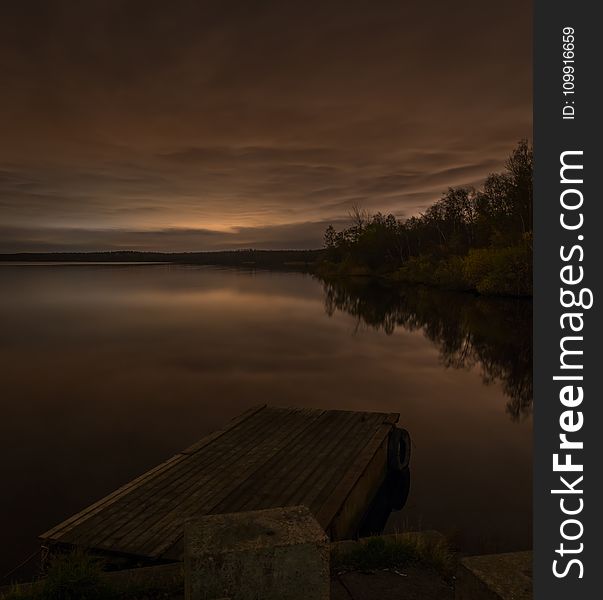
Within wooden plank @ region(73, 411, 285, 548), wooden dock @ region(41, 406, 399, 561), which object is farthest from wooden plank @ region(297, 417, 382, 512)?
wooden plank @ region(73, 411, 285, 548)

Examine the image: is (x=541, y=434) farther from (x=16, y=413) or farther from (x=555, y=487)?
(x=16, y=413)

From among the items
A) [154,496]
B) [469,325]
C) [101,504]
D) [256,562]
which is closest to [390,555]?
[256,562]

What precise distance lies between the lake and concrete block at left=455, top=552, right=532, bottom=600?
5.16 metres

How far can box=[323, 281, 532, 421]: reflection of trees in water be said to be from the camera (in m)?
21.8

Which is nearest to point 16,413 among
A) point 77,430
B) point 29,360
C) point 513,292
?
point 77,430

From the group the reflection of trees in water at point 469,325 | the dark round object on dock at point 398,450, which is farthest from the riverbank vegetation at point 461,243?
the dark round object on dock at point 398,450

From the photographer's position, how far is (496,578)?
3613 mm

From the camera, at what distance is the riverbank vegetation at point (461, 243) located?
159 ft

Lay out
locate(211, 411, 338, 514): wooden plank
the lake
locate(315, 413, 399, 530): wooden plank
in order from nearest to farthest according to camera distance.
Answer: locate(315, 413, 399, 530): wooden plank → locate(211, 411, 338, 514): wooden plank → the lake

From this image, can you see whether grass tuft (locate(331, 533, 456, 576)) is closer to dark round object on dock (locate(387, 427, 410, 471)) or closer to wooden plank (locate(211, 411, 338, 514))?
wooden plank (locate(211, 411, 338, 514))

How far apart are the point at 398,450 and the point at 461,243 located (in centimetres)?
7160

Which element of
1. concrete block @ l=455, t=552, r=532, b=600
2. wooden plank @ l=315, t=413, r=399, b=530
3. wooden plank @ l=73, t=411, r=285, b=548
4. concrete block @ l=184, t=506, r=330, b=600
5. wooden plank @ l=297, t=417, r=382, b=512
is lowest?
wooden plank @ l=297, t=417, r=382, b=512

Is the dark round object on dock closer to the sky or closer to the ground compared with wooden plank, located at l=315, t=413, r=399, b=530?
closer to the ground

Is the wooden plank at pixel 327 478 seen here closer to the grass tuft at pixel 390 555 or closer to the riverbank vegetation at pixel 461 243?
the grass tuft at pixel 390 555
